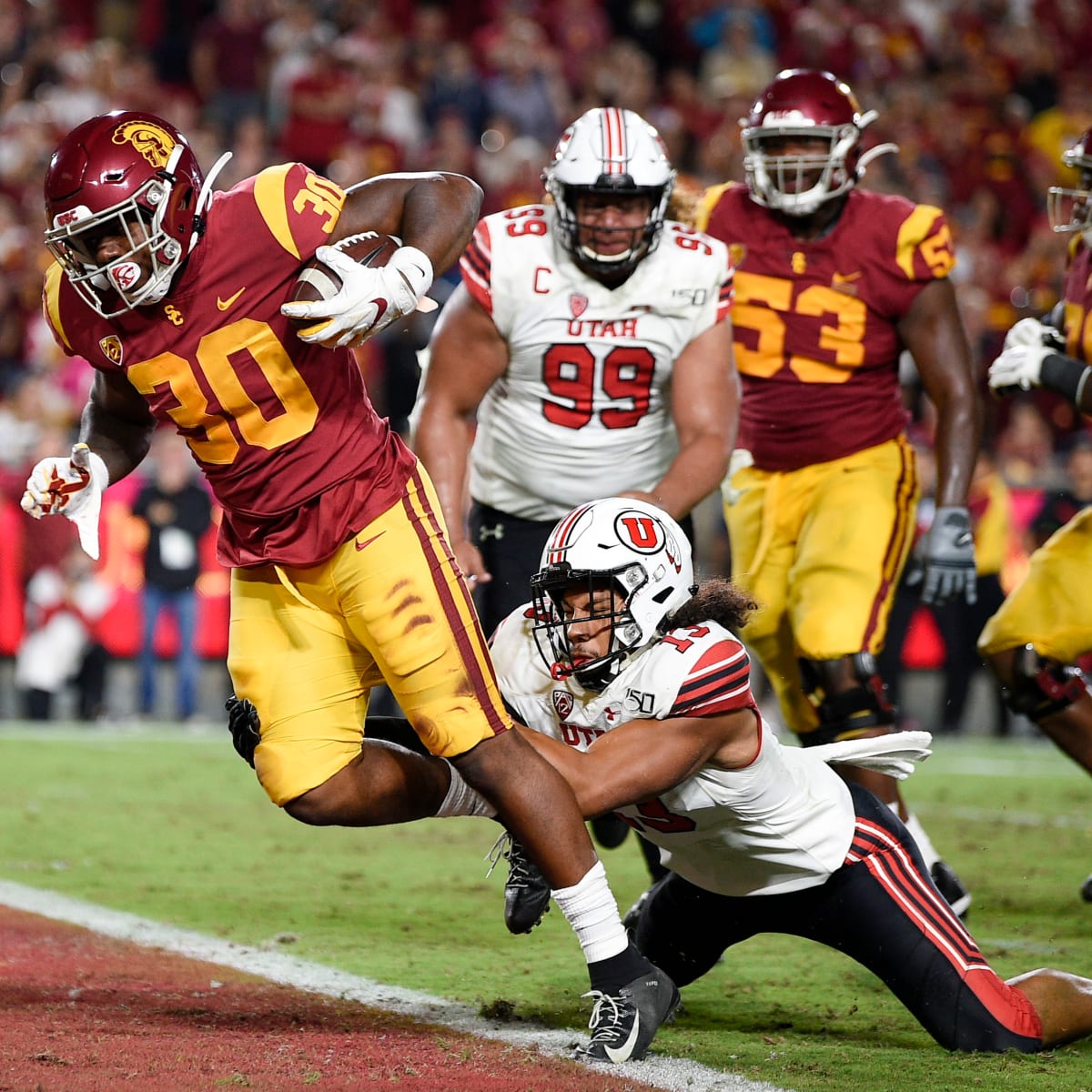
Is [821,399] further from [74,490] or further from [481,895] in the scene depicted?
A: [74,490]

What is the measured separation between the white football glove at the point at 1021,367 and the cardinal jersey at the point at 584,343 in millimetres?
976

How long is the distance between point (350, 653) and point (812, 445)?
2036 mm

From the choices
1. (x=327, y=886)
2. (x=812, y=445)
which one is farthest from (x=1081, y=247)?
(x=327, y=886)

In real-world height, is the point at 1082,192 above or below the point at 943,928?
above

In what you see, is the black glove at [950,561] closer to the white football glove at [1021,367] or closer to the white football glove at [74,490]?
the white football glove at [1021,367]

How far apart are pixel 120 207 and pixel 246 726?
1.08 metres

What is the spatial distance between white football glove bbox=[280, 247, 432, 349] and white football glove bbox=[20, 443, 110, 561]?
26.5 inches

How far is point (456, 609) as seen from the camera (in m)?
3.49

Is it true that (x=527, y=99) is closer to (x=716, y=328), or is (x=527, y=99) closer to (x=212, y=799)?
(x=212, y=799)

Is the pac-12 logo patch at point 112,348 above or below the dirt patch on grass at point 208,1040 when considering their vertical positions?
above

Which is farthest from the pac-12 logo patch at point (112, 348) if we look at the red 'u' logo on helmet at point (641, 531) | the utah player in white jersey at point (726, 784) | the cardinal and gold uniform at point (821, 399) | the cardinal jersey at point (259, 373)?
the cardinal and gold uniform at point (821, 399)

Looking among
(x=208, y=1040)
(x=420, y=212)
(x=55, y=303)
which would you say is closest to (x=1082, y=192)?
(x=420, y=212)

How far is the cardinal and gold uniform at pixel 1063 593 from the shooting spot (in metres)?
4.95

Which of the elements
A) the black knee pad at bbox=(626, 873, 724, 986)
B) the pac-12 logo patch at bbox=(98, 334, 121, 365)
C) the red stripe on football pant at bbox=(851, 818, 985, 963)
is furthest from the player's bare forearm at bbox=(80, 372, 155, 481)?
the red stripe on football pant at bbox=(851, 818, 985, 963)
